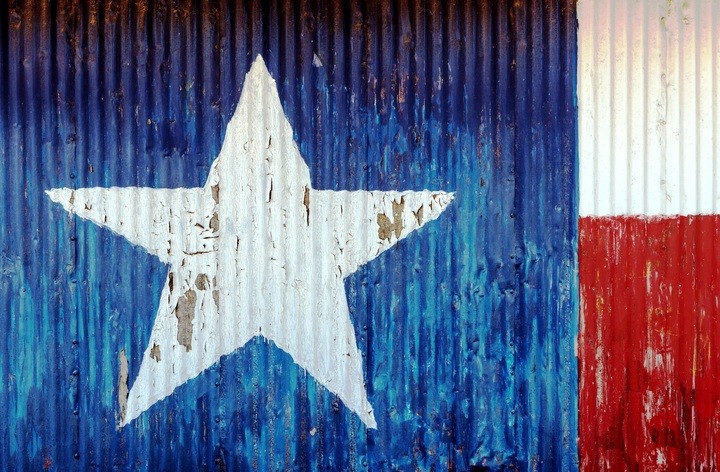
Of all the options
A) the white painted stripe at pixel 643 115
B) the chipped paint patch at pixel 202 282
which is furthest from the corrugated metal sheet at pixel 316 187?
the white painted stripe at pixel 643 115

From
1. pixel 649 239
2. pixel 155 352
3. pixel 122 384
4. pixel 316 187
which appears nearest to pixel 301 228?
pixel 316 187

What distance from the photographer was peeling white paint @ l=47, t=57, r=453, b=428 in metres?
3.85

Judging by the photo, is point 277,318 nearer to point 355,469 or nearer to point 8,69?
point 355,469

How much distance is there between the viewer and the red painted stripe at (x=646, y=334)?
3.88 metres

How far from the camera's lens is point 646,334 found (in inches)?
153

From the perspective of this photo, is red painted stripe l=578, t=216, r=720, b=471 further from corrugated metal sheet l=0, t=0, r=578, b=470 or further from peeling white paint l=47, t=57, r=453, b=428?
peeling white paint l=47, t=57, r=453, b=428

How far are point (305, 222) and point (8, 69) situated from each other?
5.44ft

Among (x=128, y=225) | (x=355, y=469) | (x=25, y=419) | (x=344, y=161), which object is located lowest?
(x=355, y=469)

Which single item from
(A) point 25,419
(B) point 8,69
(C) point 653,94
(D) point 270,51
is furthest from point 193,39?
(C) point 653,94

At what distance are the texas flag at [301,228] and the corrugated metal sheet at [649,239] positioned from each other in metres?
0.03

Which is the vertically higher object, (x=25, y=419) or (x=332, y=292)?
(x=332, y=292)

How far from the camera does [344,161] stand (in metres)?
3.86

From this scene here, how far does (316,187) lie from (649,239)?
1.68 metres

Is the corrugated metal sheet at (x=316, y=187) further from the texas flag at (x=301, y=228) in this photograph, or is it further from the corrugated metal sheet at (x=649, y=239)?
the corrugated metal sheet at (x=649, y=239)
